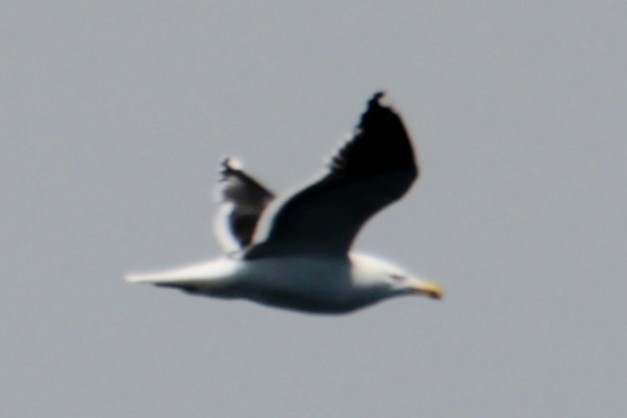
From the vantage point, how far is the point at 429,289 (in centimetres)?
1552

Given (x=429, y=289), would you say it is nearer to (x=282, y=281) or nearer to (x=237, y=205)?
(x=282, y=281)

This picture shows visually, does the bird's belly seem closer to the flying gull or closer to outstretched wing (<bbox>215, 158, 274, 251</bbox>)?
the flying gull

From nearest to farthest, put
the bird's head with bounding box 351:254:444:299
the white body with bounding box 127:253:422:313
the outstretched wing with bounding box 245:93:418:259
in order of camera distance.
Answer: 1. the outstretched wing with bounding box 245:93:418:259
2. the white body with bounding box 127:253:422:313
3. the bird's head with bounding box 351:254:444:299

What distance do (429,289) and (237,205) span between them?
2.00m

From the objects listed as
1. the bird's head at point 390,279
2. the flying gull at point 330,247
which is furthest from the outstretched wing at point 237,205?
the bird's head at point 390,279

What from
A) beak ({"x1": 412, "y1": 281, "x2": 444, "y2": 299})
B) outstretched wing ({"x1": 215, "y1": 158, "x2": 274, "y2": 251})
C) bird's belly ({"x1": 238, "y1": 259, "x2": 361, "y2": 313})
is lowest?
bird's belly ({"x1": 238, "y1": 259, "x2": 361, "y2": 313})

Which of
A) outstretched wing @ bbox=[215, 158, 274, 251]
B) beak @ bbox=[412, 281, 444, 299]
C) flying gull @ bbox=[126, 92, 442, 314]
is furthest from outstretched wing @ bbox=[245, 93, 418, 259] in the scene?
outstretched wing @ bbox=[215, 158, 274, 251]

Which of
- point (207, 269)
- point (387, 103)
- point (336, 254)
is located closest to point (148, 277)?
point (207, 269)

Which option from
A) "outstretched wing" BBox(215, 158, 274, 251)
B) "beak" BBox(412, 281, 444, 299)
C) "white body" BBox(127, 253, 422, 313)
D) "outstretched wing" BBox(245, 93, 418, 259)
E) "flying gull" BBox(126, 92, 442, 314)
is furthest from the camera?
"outstretched wing" BBox(215, 158, 274, 251)

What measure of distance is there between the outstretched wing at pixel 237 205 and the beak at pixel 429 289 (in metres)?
1.42

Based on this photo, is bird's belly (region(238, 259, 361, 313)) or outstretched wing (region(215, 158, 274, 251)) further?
outstretched wing (region(215, 158, 274, 251))

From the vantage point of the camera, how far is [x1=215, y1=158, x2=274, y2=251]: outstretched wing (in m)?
16.2

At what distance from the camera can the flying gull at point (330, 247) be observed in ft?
45.2

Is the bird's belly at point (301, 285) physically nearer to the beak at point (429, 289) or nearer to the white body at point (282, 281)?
the white body at point (282, 281)
